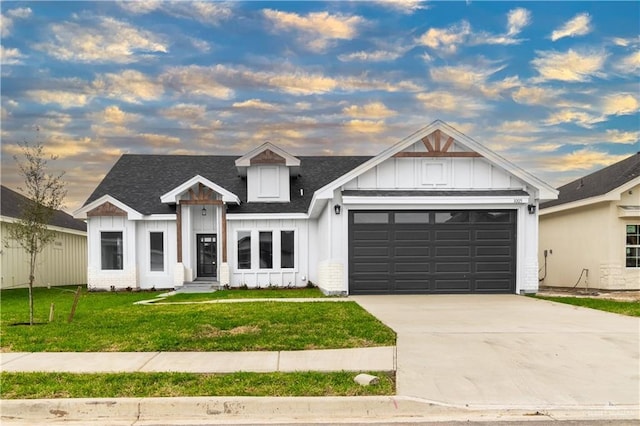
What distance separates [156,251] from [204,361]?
14561 mm

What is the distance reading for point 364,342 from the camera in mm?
7883

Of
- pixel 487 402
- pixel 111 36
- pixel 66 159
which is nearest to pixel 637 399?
pixel 487 402

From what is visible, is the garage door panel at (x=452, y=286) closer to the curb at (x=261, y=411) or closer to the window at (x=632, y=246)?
the window at (x=632, y=246)

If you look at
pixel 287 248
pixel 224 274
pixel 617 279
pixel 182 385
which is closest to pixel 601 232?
pixel 617 279

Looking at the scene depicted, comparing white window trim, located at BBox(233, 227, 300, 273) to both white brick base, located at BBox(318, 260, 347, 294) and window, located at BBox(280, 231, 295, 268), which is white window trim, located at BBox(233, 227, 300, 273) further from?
white brick base, located at BBox(318, 260, 347, 294)

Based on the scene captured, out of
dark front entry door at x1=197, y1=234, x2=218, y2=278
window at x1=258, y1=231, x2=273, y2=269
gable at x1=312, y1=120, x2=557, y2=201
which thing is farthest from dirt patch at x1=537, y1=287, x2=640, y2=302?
dark front entry door at x1=197, y1=234, x2=218, y2=278

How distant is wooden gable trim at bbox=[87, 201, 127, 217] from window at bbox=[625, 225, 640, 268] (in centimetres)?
2012

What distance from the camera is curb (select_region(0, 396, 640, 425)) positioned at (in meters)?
5.10

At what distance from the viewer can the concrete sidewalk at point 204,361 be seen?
647cm

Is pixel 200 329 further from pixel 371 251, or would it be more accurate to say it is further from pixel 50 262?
pixel 50 262

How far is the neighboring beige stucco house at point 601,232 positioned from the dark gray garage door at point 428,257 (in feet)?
16.0

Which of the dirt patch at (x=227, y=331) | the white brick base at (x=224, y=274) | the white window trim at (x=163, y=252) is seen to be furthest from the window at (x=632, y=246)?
the white window trim at (x=163, y=252)

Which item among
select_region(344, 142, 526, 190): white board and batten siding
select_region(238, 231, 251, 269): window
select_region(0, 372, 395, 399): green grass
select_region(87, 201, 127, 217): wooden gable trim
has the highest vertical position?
select_region(344, 142, 526, 190): white board and batten siding

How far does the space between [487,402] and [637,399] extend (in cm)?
178
